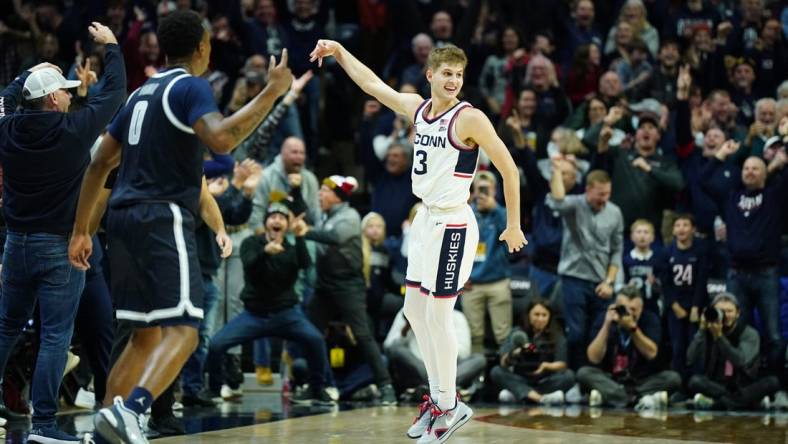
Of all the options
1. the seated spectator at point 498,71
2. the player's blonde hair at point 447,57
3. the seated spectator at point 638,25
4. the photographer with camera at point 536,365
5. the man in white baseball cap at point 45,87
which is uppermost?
the seated spectator at point 638,25

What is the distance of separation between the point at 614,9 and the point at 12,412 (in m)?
10.8

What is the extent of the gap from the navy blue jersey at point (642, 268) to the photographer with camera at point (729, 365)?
2.88ft

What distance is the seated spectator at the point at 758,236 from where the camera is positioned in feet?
38.5

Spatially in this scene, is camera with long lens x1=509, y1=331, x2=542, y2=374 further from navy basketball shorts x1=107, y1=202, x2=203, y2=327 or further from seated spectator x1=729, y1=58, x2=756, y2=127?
navy basketball shorts x1=107, y1=202, x2=203, y2=327

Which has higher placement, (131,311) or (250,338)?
(131,311)

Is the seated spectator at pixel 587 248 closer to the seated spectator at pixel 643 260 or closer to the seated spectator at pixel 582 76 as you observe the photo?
the seated spectator at pixel 643 260

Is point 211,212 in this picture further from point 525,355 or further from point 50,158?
point 525,355

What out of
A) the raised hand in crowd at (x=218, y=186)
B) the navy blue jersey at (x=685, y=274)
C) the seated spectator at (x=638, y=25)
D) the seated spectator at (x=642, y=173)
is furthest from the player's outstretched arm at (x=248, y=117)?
the seated spectator at (x=638, y=25)

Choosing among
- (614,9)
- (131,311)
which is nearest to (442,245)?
(131,311)

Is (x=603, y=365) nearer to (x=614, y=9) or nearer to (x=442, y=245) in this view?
(x=442, y=245)

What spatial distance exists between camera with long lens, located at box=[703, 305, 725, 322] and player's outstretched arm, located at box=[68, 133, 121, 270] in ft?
21.5

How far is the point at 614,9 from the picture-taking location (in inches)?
676

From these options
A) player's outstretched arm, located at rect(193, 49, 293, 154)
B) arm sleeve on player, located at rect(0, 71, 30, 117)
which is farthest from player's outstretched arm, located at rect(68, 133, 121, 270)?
arm sleeve on player, located at rect(0, 71, 30, 117)

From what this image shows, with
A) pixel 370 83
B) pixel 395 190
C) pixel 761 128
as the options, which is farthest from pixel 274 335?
pixel 761 128
